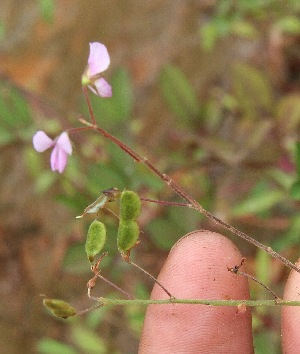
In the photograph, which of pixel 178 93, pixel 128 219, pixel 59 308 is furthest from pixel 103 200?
pixel 178 93

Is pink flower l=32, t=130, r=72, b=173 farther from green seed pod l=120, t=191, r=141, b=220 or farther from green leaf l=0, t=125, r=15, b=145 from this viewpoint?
green leaf l=0, t=125, r=15, b=145

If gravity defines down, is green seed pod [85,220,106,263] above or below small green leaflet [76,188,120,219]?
below

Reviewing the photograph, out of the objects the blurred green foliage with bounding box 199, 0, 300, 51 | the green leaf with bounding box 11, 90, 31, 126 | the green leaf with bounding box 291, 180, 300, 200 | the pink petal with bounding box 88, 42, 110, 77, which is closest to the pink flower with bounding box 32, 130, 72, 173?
the pink petal with bounding box 88, 42, 110, 77

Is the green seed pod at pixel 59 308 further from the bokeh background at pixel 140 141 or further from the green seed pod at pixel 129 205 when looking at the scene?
the bokeh background at pixel 140 141

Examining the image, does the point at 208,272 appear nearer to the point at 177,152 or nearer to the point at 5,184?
the point at 177,152

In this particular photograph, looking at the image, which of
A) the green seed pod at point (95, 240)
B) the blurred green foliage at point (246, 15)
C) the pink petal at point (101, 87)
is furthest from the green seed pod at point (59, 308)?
the blurred green foliage at point (246, 15)

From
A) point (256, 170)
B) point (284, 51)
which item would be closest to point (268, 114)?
point (256, 170)
